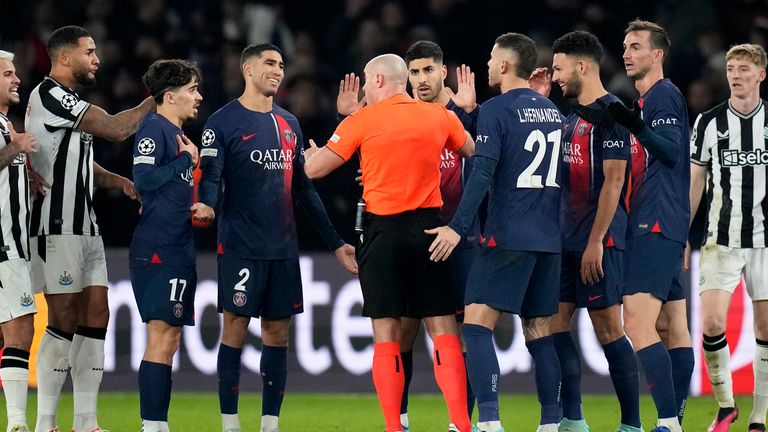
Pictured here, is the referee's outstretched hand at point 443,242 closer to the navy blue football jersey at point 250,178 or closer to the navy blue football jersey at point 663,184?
the navy blue football jersey at point 250,178

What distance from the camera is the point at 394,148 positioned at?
7605 mm

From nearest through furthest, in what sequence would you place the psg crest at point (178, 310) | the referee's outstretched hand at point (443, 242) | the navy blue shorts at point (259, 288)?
the referee's outstretched hand at point (443, 242) < the psg crest at point (178, 310) < the navy blue shorts at point (259, 288)

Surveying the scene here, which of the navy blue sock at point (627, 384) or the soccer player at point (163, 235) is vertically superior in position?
the soccer player at point (163, 235)

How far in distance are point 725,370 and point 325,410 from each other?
11.7ft

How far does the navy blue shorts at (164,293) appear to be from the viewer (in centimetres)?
805

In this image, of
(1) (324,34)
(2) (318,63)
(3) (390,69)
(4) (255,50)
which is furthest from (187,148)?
(1) (324,34)

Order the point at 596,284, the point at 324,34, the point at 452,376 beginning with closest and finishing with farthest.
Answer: the point at 452,376 → the point at 596,284 → the point at 324,34

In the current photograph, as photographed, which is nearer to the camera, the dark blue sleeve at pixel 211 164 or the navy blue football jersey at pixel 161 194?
the navy blue football jersey at pixel 161 194

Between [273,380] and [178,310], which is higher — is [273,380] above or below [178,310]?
below

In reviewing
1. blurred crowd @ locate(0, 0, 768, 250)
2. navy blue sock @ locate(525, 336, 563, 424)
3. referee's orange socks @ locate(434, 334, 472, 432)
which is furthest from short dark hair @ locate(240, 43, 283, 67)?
blurred crowd @ locate(0, 0, 768, 250)

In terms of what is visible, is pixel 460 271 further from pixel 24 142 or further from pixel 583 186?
pixel 24 142

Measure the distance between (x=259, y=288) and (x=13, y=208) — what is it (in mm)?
1637

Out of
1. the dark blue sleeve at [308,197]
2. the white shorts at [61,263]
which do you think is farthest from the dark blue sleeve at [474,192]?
the white shorts at [61,263]

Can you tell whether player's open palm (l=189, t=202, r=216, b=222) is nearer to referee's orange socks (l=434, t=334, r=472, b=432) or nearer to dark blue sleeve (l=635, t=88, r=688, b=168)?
referee's orange socks (l=434, t=334, r=472, b=432)
